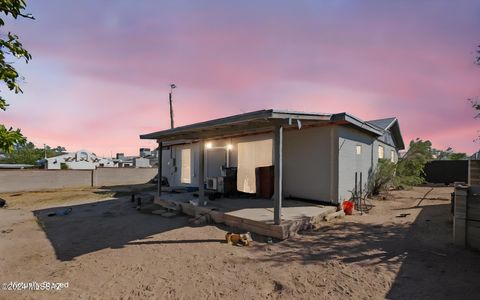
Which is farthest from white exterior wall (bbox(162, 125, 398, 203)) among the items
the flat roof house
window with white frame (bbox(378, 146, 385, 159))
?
window with white frame (bbox(378, 146, 385, 159))

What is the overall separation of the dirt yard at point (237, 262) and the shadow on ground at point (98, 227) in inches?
1.2

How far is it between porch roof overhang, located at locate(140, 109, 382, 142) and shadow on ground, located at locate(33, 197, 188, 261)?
278 centimetres

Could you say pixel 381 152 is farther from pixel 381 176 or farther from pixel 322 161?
pixel 322 161

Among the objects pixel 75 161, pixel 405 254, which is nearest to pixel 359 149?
pixel 405 254

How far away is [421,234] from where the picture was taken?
6.02 meters

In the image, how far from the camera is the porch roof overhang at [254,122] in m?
5.71

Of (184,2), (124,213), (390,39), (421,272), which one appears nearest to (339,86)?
(390,39)

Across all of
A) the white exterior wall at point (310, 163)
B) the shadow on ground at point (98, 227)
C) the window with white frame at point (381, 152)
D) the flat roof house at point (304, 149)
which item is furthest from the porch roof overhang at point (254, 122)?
the window with white frame at point (381, 152)

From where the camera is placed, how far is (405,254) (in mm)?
4785

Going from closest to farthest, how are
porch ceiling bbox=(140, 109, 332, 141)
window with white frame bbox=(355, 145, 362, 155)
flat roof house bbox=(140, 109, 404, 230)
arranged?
porch ceiling bbox=(140, 109, 332, 141) < flat roof house bbox=(140, 109, 404, 230) < window with white frame bbox=(355, 145, 362, 155)

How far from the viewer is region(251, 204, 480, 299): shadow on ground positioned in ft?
11.8

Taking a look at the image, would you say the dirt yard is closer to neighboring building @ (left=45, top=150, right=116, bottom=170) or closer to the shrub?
the shrub

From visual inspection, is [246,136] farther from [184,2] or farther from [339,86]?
[184,2]

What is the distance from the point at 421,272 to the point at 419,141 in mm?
11971
